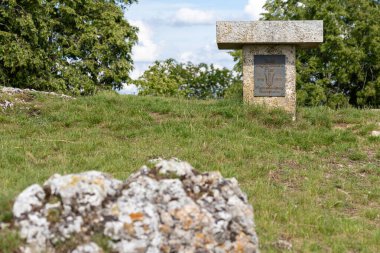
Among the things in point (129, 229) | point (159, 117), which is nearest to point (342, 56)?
point (159, 117)

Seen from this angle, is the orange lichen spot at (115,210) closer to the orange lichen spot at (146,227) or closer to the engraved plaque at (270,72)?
the orange lichen spot at (146,227)

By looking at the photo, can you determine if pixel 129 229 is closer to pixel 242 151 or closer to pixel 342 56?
pixel 242 151

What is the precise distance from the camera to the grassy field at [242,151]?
6594 mm

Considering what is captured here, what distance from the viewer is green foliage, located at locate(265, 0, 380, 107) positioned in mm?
34344

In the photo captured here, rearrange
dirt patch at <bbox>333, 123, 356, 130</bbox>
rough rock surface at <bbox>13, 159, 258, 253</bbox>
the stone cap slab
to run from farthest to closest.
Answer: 1. the stone cap slab
2. dirt patch at <bbox>333, 123, 356, 130</bbox>
3. rough rock surface at <bbox>13, 159, 258, 253</bbox>

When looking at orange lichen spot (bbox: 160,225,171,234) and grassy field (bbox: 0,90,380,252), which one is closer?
orange lichen spot (bbox: 160,225,171,234)

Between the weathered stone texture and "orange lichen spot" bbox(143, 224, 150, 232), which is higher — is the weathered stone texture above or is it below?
above

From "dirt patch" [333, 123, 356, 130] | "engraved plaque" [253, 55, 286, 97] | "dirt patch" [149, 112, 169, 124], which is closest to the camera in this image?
"dirt patch" [149, 112, 169, 124]

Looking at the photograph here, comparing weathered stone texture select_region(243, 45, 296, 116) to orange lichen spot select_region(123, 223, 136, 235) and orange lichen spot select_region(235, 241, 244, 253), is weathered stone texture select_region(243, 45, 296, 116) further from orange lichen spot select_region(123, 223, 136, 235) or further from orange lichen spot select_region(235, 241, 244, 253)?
orange lichen spot select_region(123, 223, 136, 235)

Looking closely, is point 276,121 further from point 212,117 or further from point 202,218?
point 202,218

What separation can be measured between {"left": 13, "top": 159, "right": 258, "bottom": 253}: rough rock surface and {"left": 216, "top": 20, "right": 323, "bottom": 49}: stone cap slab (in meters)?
8.88

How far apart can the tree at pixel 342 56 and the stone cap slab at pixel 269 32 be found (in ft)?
67.5

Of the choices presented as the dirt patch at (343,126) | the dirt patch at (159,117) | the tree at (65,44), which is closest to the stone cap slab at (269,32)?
the dirt patch at (343,126)

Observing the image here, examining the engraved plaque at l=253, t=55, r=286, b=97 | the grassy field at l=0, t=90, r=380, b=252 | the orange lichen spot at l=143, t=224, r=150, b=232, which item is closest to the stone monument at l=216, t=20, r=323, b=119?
the engraved plaque at l=253, t=55, r=286, b=97
